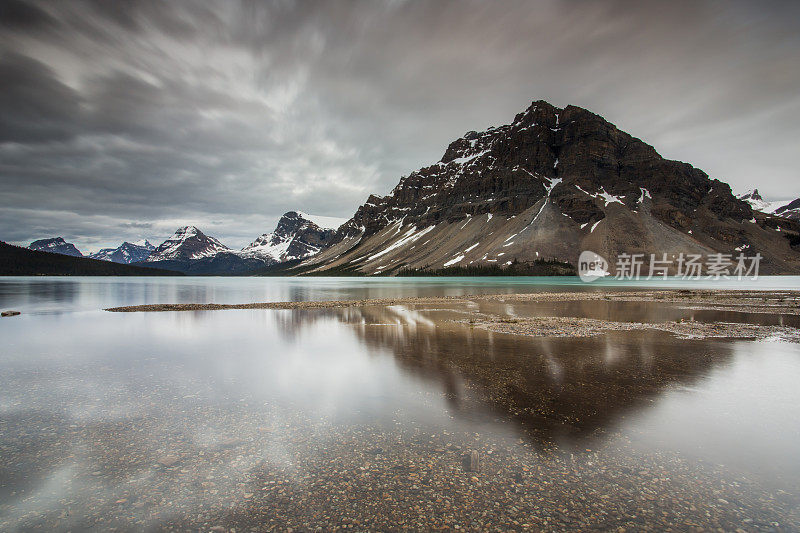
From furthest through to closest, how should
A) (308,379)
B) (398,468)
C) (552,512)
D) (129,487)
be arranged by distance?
1. (308,379)
2. (398,468)
3. (129,487)
4. (552,512)

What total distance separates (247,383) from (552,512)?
41.2 feet

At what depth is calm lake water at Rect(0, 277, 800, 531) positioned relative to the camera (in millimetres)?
6832

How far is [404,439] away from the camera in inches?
387

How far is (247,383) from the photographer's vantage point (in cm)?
1533

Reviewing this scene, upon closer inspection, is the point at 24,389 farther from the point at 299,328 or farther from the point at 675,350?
the point at 675,350

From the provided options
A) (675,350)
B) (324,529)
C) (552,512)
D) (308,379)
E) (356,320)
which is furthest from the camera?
(356,320)

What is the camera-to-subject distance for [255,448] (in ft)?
30.9

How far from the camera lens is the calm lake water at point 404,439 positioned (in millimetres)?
6832

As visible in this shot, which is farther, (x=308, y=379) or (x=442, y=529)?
(x=308, y=379)

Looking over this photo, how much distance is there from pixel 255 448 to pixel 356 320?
26.0m

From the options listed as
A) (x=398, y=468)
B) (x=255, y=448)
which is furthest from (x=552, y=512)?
(x=255, y=448)

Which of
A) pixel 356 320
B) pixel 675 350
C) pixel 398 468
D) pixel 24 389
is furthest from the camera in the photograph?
pixel 356 320

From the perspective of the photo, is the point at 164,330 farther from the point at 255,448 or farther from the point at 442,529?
the point at 442,529

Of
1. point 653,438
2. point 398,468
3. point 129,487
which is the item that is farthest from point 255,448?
point 653,438
